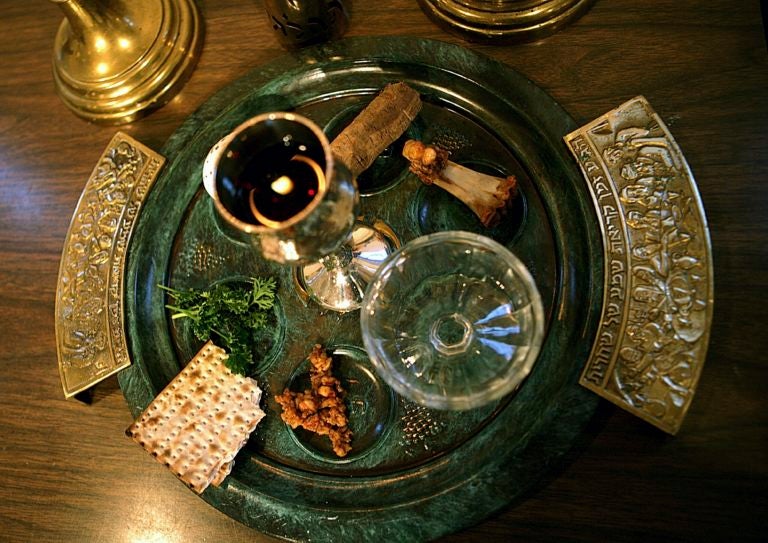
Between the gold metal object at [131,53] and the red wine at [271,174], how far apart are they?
385 mm

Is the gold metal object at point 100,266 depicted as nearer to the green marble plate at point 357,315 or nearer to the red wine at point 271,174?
the green marble plate at point 357,315

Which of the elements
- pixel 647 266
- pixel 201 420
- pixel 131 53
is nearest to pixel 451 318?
pixel 647 266

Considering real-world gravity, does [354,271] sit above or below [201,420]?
above

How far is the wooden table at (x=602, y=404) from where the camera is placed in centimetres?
76

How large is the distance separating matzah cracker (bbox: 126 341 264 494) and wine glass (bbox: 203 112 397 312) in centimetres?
25

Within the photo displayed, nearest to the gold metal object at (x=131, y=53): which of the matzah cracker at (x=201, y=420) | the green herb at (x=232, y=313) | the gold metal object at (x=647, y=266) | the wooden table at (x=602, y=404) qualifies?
the wooden table at (x=602, y=404)

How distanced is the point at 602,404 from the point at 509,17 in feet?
1.98

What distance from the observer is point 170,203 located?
3.05ft

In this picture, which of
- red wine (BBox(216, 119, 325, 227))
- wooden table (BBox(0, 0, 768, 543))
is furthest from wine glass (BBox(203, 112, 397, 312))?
wooden table (BBox(0, 0, 768, 543))

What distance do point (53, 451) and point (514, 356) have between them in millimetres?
769

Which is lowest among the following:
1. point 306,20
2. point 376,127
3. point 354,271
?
point 354,271

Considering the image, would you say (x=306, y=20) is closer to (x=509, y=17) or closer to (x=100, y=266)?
(x=509, y=17)

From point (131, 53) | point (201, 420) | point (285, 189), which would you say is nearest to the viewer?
point (285, 189)

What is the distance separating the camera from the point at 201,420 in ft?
2.72
